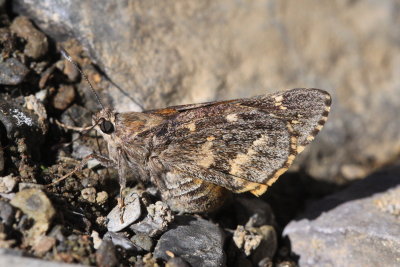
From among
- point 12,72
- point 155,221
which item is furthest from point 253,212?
point 12,72

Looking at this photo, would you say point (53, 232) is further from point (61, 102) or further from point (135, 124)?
point (61, 102)

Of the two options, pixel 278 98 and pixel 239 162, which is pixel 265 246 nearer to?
pixel 239 162

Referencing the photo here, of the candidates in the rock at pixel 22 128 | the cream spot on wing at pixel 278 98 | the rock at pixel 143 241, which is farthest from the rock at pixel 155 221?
the cream spot on wing at pixel 278 98

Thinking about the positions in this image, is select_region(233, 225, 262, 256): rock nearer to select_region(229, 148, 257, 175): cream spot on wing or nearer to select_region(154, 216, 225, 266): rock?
select_region(154, 216, 225, 266): rock

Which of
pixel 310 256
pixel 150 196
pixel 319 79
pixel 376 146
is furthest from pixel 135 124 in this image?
pixel 376 146

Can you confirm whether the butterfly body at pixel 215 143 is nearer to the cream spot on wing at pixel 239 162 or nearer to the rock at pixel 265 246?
the cream spot on wing at pixel 239 162
